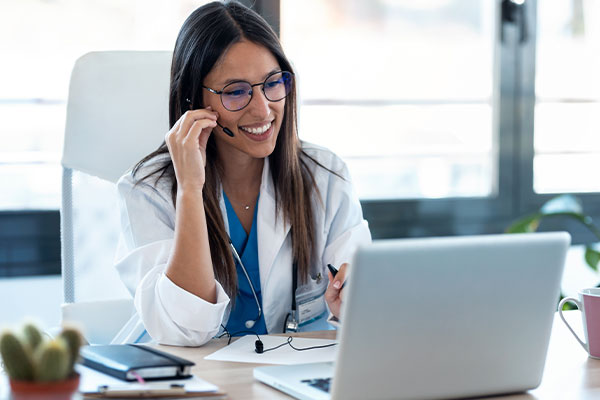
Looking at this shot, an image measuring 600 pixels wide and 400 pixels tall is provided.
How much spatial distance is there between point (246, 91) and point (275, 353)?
63 centimetres

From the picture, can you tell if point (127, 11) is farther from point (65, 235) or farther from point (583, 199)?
point (583, 199)

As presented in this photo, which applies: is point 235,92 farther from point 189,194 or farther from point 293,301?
point 293,301

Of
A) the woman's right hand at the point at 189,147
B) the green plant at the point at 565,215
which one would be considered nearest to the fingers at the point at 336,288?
the woman's right hand at the point at 189,147

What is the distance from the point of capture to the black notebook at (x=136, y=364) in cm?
98

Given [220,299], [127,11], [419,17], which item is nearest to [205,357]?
[220,299]

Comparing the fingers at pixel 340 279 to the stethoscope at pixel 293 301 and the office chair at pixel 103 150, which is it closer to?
the stethoscope at pixel 293 301

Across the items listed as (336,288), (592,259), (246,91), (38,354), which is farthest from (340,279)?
(592,259)

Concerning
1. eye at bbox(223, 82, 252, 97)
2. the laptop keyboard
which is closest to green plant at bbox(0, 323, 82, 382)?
the laptop keyboard

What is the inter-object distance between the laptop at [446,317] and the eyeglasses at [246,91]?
80 cm

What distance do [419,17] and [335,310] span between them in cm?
175

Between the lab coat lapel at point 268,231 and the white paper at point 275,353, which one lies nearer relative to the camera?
the white paper at point 275,353

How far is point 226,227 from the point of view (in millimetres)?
1692

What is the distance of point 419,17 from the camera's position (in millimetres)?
2875

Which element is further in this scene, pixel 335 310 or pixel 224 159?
pixel 224 159
